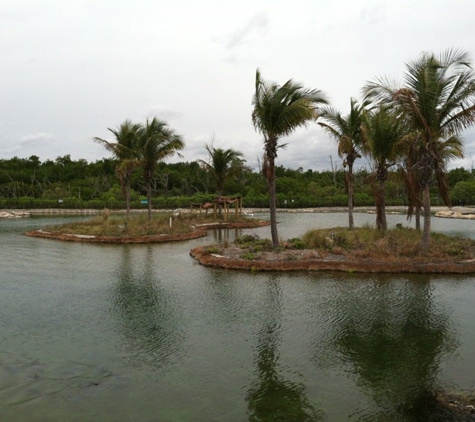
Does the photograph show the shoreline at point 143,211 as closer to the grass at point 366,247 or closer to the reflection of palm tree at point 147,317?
the grass at point 366,247

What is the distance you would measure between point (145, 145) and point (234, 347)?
803 inches

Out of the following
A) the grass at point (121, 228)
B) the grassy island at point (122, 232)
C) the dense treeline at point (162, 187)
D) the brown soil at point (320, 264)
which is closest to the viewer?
the brown soil at point (320, 264)

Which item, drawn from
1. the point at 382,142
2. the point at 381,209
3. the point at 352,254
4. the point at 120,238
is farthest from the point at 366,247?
the point at 120,238

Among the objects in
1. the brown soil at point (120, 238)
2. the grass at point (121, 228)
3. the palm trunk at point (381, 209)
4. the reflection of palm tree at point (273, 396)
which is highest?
the palm trunk at point (381, 209)

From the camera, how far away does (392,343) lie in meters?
6.93

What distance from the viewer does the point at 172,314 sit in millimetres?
8688

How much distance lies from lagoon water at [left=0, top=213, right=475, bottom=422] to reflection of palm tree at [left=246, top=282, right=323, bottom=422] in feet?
0.05

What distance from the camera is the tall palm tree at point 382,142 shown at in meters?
16.1

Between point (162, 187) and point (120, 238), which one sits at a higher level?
point (162, 187)

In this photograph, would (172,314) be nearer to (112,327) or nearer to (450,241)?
(112,327)

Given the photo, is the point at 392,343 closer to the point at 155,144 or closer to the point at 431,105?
the point at 431,105

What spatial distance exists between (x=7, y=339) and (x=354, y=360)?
222 inches

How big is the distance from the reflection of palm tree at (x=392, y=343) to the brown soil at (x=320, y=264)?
200 cm

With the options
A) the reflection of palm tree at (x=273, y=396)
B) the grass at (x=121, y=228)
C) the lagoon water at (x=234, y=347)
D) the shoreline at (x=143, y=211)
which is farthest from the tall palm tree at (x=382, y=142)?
the shoreline at (x=143, y=211)
